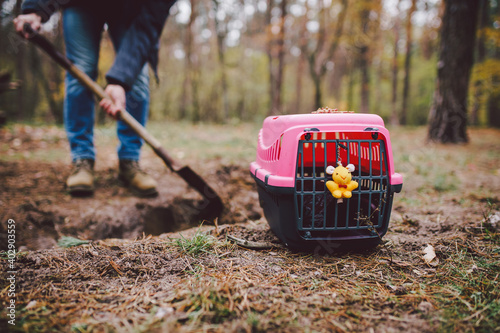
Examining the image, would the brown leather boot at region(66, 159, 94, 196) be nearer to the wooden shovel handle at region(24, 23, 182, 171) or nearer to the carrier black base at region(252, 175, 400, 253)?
the wooden shovel handle at region(24, 23, 182, 171)

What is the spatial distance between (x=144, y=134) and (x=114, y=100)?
0.28m

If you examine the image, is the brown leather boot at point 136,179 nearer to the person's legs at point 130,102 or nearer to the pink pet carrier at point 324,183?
the person's legs at point 130,102

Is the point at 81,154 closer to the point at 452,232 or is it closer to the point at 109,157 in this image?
the point at 109,157

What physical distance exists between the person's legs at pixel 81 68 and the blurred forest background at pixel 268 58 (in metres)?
5.25

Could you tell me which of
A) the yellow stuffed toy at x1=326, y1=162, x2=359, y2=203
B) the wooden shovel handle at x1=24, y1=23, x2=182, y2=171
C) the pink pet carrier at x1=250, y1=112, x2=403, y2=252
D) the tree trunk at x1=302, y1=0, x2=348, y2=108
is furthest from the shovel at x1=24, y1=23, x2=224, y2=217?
the tree trunk at x1=302, y1=0, x2=348, y2=108

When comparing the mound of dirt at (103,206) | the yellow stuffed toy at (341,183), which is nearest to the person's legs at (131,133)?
the mound of dirt at (103,206)

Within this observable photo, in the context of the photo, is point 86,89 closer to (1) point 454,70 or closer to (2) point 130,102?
(2) point 130,102

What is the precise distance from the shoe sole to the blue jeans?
25cm

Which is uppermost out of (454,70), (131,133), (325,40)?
(325,40)

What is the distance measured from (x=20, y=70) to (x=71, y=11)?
456 inches

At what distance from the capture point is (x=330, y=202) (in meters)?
1.34

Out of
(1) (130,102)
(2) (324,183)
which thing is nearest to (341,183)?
(2) (324,183)

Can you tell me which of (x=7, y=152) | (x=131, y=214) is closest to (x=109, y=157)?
(x=7, y=152)

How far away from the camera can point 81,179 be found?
6.73 feet
